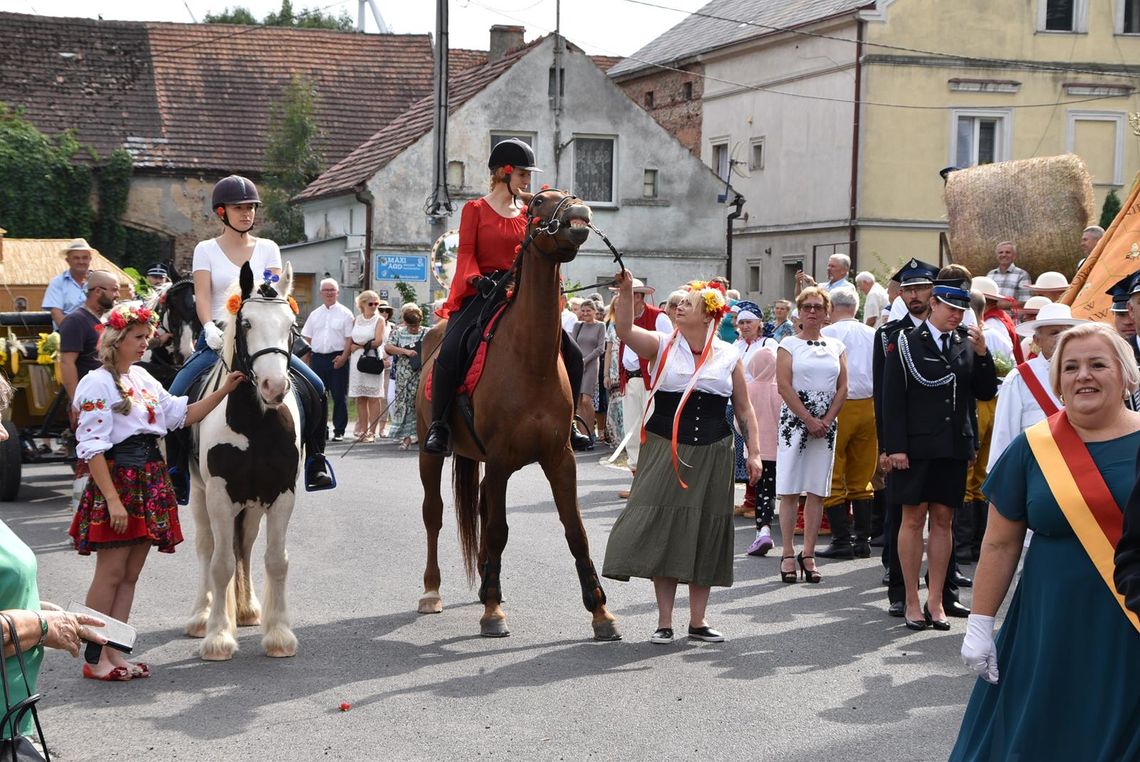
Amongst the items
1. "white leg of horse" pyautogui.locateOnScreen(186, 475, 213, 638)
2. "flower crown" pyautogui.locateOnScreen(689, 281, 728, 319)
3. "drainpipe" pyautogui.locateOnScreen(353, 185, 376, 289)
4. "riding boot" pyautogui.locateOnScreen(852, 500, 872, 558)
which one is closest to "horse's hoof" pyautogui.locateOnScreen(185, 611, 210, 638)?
"white leg of horse" pyautogui.locateOnScreen(186, 475, 213, 638)

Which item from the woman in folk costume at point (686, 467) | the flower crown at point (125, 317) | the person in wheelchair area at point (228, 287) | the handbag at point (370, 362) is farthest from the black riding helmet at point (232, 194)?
the handbag at point (370, 362)

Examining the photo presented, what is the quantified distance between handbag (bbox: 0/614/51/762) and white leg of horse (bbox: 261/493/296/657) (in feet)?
13.8

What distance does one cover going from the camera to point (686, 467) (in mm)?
A: 8789

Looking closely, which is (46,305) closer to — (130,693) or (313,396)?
(313,396)

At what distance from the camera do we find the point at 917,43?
119ft

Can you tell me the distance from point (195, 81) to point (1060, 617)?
41.7 meters

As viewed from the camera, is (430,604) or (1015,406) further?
(430,604)

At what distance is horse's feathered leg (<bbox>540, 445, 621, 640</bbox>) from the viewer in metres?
8.87

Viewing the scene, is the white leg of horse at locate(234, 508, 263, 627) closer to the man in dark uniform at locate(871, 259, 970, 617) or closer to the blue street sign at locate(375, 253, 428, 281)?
the man in dark uniform at locate(871, 259, 970, 617)

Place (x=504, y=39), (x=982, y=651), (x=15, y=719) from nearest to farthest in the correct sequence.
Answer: (x=15, y=719) < (x=982, y=651) < (x=504, y=39)

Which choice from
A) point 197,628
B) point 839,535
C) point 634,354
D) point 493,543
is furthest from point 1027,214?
point 197,628

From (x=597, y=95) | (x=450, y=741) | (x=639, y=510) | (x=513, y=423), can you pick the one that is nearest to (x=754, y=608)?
(x=639, y=510)

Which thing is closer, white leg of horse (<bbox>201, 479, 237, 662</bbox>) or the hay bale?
white leg of horse (<bbox>201, 479, 237, 662</bbox>)

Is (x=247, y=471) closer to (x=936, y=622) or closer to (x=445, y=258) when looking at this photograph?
(x=445, y=258)
